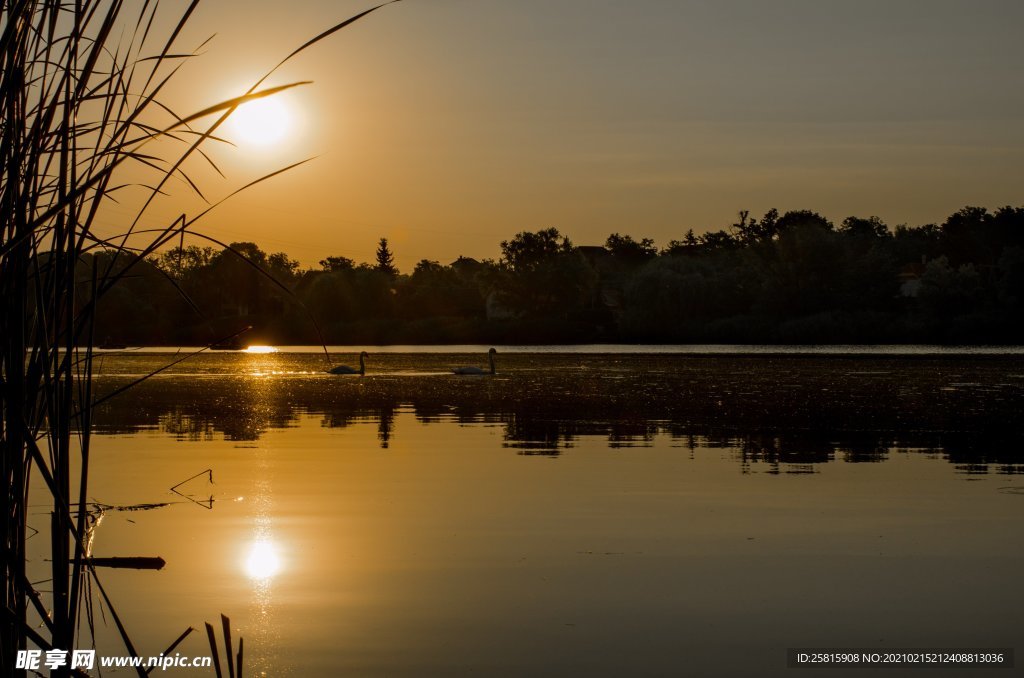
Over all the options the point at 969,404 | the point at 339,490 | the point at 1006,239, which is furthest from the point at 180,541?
the point at 1006,239

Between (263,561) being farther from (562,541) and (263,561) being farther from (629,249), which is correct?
(629,249)

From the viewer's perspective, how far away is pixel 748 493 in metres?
11.0

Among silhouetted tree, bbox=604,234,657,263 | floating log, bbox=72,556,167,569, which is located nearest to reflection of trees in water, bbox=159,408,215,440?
floating log, bbox=72,556,167,569

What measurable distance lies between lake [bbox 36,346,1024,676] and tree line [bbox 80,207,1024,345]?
56.3 metres

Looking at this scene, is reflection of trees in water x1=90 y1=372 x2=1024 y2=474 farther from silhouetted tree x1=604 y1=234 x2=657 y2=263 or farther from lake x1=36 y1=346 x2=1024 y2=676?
silhouetted tree x1=604 y1=234 x2=657 y2=263

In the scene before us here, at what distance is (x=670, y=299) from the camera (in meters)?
89.6

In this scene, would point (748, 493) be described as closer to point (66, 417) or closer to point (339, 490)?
point (339, 490)

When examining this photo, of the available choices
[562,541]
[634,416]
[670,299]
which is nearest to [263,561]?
[562,541]

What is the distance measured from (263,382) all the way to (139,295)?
7398cm

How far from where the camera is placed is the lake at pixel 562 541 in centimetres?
616

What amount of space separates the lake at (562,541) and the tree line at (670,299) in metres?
56.3

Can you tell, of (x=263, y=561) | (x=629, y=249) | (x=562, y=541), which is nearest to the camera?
(x=263, y=561)

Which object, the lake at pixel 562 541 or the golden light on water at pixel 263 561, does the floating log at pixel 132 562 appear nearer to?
the lake at pixel 562 541

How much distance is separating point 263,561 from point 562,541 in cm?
203
